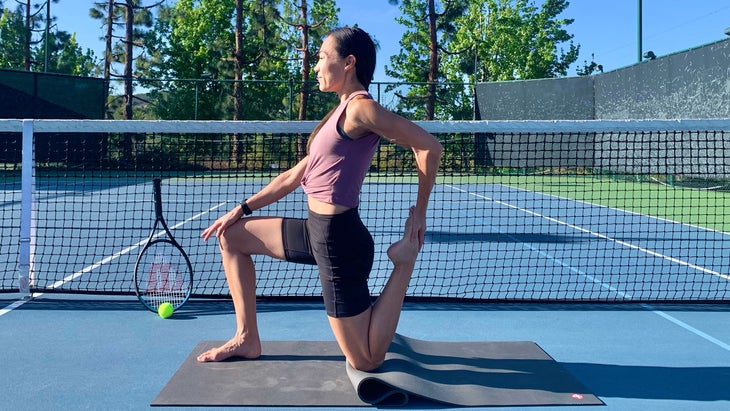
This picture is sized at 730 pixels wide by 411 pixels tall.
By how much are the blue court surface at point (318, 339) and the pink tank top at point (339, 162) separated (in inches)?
49.7

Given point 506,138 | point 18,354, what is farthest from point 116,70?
point 18,354

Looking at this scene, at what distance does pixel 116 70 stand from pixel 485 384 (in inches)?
1561

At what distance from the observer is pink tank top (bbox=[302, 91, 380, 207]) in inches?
132

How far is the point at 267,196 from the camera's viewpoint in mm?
3893

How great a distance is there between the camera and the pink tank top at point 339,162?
11.0 ft

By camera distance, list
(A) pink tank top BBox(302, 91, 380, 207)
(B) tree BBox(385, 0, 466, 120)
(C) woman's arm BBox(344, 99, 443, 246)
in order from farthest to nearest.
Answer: (B) tree BBox(385, 0, 466, 120), (A) pink tank top BBox(302, 91, 380, 207), (C) woman's arm BBox(344, 99, 443, 246)

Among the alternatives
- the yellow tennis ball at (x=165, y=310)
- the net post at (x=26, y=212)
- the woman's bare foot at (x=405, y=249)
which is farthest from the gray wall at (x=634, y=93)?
the woman's bare foot at (x=405, y=249)

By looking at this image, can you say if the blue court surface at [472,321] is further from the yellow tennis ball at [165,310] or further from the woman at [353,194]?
the woman at [353,194]

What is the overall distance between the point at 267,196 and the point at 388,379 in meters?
1.15

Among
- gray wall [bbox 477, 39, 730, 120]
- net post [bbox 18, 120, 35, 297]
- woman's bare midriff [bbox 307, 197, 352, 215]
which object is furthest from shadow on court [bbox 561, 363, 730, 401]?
gray wall [bbox 477, 39, 730, 120]

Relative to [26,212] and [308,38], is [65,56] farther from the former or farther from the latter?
[26,212]

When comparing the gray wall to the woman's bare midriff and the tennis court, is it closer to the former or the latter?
the tennis court

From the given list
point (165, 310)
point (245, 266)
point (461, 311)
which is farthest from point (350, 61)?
point (461, 311)

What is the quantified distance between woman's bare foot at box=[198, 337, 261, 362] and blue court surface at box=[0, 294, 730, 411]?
0.18 metres
